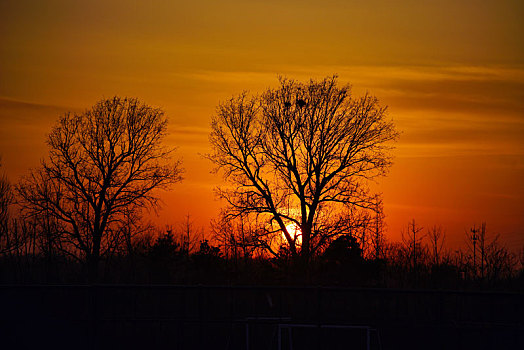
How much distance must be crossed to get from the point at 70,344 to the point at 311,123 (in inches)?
1455

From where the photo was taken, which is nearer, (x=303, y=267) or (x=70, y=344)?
(x=70, y=344)

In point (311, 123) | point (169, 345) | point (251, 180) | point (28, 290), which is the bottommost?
point (169, 345)

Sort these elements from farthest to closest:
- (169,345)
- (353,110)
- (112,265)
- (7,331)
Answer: (353,110), (112,265), (169,345), (7,331)

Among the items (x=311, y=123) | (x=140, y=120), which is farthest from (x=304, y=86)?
(x=140, y=120)

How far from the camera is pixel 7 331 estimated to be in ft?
59.5

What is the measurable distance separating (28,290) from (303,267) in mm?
28391

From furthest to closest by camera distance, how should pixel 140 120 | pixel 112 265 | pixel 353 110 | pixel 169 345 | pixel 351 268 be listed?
pixel 140 120 → pixel 353 110 → pixel 112 265 → pixel 351 268 → pixel 169 345

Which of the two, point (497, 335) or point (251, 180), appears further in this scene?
point (251, 180)

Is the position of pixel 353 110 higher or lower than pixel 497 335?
higher

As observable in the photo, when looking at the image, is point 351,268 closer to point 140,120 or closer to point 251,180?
point 251,180

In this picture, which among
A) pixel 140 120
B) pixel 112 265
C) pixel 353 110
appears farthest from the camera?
pixel 140 120

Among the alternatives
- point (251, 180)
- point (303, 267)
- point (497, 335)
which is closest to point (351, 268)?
point (303, 267)

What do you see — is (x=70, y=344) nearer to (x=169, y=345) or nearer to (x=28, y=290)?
(x=28, y=290)

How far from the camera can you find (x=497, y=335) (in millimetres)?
18359
